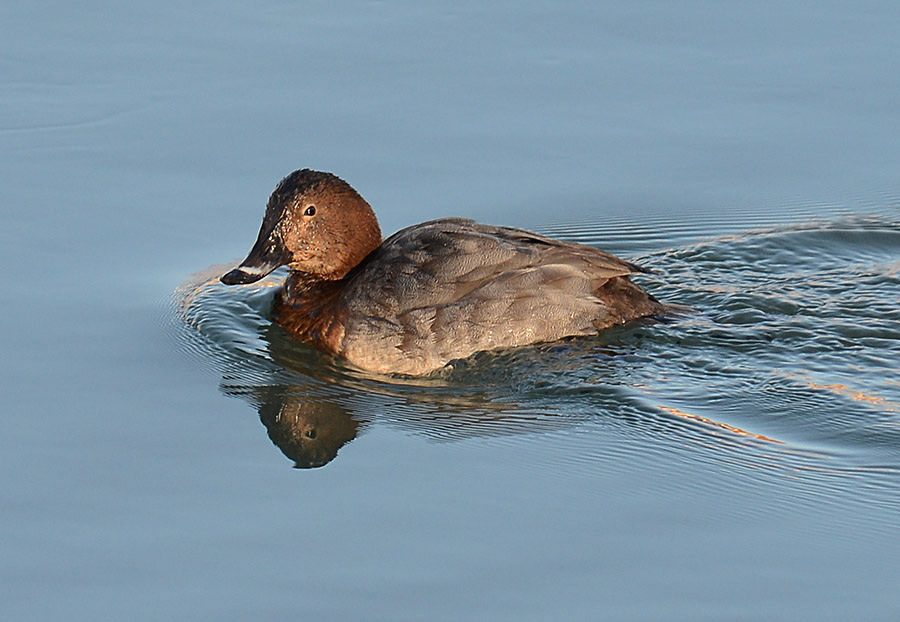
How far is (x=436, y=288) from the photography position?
8.21 m

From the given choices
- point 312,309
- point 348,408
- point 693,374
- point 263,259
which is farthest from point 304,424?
point 693,374

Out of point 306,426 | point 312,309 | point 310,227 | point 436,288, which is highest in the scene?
point 310,227

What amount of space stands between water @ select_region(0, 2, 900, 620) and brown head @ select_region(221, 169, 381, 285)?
1.67 feet

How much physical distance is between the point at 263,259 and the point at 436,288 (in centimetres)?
117

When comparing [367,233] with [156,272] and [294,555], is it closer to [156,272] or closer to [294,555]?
[156,272]

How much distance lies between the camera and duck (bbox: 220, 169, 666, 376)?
27.0 ft

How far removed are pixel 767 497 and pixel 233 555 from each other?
238 centimetres

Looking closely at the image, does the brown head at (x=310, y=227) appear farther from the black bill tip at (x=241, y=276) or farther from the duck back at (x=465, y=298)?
the duck back at (x=465, y=298)

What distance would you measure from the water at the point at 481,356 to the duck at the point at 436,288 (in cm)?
15

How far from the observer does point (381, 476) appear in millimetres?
6789

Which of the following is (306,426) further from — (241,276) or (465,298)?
(241,276)

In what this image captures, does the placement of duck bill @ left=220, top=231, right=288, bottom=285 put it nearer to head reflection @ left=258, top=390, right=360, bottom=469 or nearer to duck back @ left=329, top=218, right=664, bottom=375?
duck back @ left=329, top=218, right=664, bottom=375

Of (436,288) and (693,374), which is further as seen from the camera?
(436,288)

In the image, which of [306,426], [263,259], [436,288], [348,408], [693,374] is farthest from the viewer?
[263,259]
